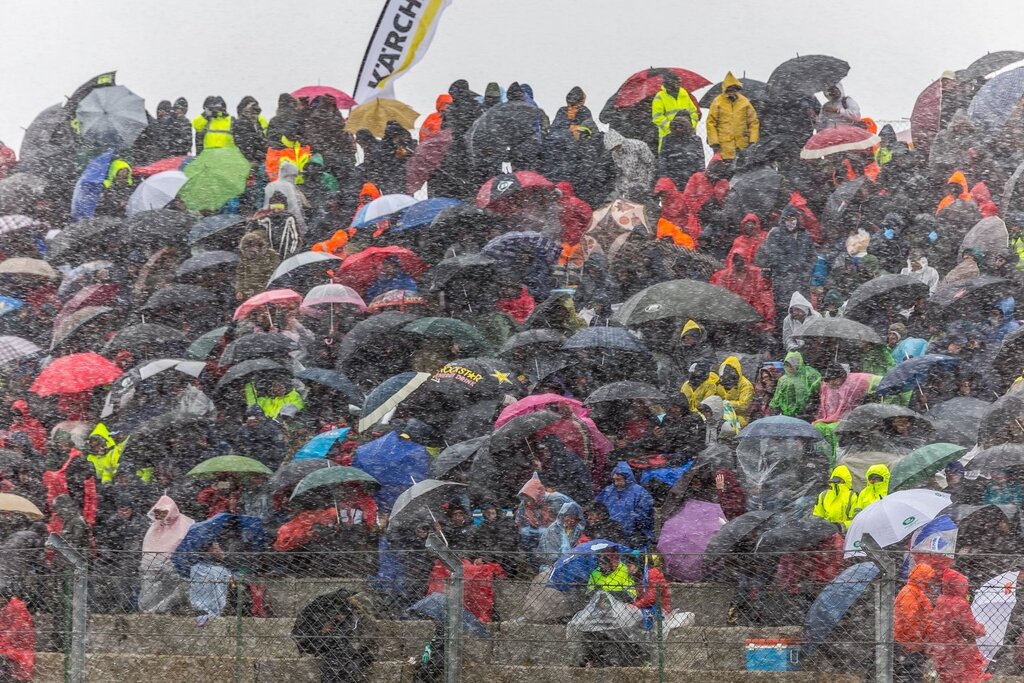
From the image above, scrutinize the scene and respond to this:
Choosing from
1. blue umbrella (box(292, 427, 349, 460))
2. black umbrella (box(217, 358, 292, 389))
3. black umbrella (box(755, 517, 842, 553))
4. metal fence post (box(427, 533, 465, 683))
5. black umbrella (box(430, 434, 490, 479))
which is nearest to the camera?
metal fence post (box(427, 533, 465, 683))

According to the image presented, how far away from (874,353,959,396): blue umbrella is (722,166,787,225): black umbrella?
4.10 m

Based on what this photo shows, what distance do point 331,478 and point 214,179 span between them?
26.8 feet

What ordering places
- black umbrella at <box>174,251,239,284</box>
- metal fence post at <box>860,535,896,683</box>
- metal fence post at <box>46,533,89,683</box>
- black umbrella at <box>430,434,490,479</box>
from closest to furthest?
metal fence post at <box>860,535,896,683</box> → metal fence post at <box>46,533,89,683</box> → black umbrella at <box>430,434,490,479</box> → black umbrella at <box>174,251,239,284</box>

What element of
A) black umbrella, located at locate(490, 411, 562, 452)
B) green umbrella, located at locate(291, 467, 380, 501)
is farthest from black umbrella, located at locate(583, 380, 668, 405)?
green umbrella, located at locate(291, 467, 380, 501)

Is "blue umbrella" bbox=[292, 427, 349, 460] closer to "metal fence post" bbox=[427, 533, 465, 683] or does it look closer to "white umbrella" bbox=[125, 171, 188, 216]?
"metal fence post" bbox=[427, 533, 465, 683]

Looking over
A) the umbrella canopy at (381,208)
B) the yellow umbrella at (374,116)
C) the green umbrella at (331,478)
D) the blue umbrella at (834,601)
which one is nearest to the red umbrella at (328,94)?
the yellow umbrella at (374,116)

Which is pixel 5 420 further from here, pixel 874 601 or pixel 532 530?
pixel 874 601

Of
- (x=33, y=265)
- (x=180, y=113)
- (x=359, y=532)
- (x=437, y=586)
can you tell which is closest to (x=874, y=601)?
(x=437, y=586)

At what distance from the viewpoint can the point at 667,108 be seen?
2167 cm

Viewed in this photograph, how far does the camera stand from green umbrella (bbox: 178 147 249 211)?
69.4 ft

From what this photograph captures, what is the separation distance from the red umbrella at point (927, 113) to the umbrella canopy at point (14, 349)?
31.3 feet

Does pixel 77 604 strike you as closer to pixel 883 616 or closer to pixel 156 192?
pixel 883 616

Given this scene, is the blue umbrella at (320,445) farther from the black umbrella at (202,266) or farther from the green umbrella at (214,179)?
the green umbrella at (214,179)

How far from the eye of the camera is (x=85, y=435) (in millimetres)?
16953
